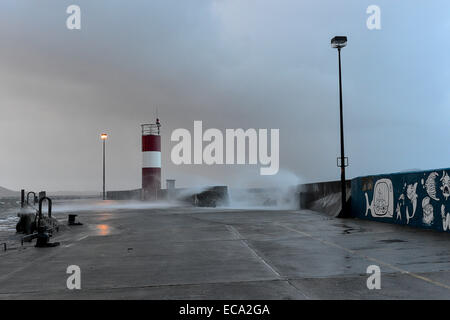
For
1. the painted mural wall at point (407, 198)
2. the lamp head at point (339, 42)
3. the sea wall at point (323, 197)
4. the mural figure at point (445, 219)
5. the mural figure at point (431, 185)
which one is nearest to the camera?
the mural figure at point (445, 219)

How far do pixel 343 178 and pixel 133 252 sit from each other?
540 inches

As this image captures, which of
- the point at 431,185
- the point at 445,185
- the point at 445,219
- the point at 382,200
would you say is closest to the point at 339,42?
the point at 382,200

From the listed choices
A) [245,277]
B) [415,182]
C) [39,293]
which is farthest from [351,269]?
[415,182]

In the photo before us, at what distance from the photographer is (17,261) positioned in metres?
10.0

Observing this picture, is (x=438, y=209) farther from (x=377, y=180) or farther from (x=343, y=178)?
(x=343, y=178)

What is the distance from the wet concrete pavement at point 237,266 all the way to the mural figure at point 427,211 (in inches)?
45.0

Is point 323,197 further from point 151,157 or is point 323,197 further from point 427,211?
point 151,157

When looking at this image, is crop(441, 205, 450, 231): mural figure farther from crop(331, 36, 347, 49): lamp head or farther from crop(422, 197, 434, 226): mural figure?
crop(331, 36, 347, 49): lamp head

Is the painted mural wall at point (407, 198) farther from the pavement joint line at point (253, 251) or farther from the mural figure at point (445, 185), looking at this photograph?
the pavement joint line at point (253, 251)

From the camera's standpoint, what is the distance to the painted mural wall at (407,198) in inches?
566

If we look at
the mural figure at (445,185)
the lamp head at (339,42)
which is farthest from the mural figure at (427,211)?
the lamp head at (339,42)

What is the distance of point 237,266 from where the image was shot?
8.53 metres

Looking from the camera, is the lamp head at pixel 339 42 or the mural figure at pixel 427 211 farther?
the lamp head at pixel 339 42

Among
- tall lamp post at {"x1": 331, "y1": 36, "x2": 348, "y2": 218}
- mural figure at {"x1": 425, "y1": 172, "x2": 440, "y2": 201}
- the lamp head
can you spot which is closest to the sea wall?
tall lamp post at {"x1": 331, "y1": 36, "x2": 348, "y2": 218}
